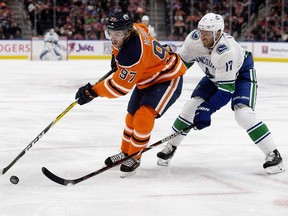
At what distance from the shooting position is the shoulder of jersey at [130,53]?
11.1ft

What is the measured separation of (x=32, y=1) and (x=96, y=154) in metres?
15.2

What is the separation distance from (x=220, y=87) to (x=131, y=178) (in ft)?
2.47

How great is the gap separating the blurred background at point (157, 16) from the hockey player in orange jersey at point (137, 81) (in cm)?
1429

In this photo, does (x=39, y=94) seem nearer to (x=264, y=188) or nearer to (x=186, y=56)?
(x=186, y=56)

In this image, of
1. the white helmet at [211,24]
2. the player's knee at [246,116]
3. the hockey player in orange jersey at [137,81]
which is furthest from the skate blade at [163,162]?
the white helmet at [211,24]

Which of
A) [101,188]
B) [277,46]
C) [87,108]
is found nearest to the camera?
[101,188]

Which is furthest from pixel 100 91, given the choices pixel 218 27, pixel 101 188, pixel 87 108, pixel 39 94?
pixel 39 94

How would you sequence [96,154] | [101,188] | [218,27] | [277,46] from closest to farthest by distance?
[101,188]
[218,27]
[96,154]
[277,46]

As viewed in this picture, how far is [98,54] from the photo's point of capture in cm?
1748

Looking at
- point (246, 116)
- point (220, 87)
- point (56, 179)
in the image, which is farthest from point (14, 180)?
point (246, 116)

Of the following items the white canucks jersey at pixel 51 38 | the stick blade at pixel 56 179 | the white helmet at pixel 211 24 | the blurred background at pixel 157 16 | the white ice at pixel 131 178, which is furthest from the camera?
the blurred background at pixel 157 16

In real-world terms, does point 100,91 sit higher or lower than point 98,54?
higher

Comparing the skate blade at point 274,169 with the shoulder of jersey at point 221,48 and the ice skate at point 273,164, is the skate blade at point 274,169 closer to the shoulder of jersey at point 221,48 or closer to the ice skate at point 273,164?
the ice skate at point 273,164

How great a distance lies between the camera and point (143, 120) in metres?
3.56
